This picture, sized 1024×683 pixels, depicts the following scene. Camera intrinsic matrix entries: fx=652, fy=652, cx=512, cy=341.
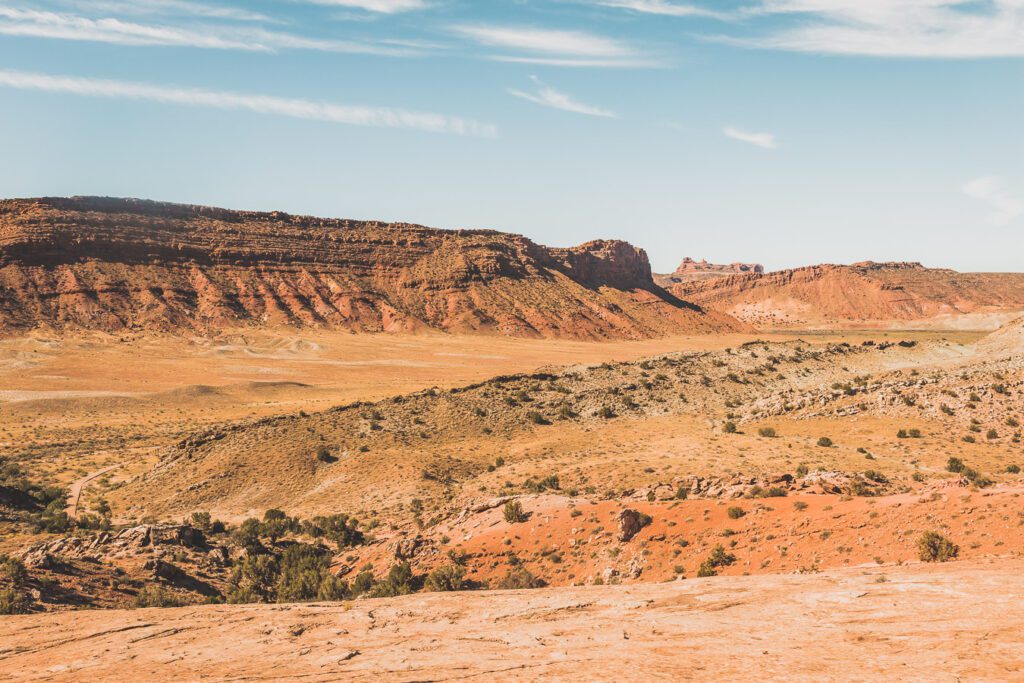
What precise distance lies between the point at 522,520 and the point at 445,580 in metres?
4.37

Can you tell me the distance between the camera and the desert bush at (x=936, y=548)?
14.2 metres

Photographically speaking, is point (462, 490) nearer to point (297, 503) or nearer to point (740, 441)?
point (297, 503)

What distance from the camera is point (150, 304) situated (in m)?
116

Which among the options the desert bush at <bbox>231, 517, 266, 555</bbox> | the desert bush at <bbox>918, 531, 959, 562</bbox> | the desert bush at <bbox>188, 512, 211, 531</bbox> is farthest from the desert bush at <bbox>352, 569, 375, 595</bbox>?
the desert bush at <bbox>918, 531, 959, 562</bbox>

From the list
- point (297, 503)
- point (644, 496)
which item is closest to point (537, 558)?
point (644, 496)

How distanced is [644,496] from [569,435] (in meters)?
15.8

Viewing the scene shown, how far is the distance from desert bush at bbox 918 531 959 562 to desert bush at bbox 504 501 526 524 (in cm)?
1216

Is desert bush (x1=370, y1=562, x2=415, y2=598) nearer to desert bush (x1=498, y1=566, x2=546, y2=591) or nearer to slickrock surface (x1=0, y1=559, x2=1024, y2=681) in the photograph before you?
desert bush (x1=498, y1=566, x2=546, y2=591)

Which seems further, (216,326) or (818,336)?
(818,336)

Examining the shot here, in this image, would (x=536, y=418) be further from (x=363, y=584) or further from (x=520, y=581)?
(x=520, y=581)

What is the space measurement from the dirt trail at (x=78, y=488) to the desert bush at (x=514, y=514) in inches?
818

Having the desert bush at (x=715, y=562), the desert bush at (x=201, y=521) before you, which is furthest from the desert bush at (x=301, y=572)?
the desert bush at (x=715, y=562)

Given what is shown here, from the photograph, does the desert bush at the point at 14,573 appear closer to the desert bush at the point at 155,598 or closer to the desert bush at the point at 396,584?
the desert bush at the point at 155,598

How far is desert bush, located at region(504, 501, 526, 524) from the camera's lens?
22.8 metres
